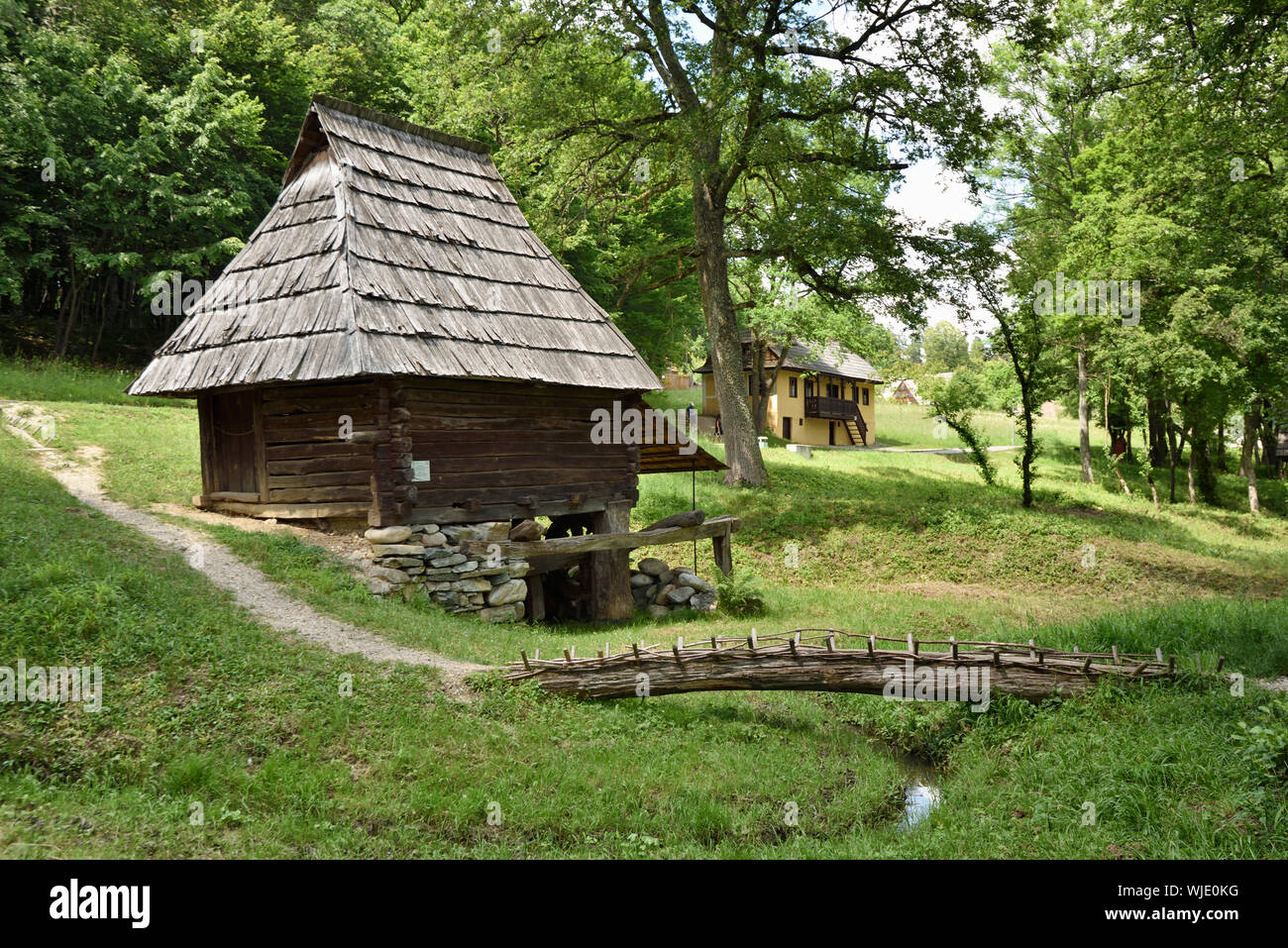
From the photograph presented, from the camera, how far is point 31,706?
613 centimetres

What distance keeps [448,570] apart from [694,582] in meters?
4.69

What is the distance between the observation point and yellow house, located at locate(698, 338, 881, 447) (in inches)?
1566

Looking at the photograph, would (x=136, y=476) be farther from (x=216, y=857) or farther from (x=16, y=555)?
(x=216, y=857)

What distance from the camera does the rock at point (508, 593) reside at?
12.1 metres

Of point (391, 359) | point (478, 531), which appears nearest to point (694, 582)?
point (478, 531)

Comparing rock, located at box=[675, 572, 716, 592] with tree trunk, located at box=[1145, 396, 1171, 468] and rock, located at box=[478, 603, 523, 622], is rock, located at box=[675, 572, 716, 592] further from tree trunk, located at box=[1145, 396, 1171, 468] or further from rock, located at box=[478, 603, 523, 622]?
tree trunk, located at box=[1145, 396, 1171, 468]

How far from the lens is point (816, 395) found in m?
42.4

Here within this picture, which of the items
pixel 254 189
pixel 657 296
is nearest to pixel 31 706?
pixel 254 189

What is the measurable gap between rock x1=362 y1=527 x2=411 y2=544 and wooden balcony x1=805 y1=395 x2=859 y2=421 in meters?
33.0

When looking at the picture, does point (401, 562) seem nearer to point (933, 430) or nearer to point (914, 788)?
point (914, 788)

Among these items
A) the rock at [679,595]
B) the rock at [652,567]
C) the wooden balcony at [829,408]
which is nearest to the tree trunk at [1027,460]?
the rock at [652,567]

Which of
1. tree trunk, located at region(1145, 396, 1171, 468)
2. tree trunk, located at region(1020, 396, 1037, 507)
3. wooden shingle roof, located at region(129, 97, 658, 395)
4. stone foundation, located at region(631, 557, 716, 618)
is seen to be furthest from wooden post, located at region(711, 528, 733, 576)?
tree trunk, located at region(1145, 396, 1171, 468)

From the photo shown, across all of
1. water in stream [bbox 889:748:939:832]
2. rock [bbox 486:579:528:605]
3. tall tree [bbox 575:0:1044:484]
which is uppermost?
tall tree [bbox 575:0:1044:484]
